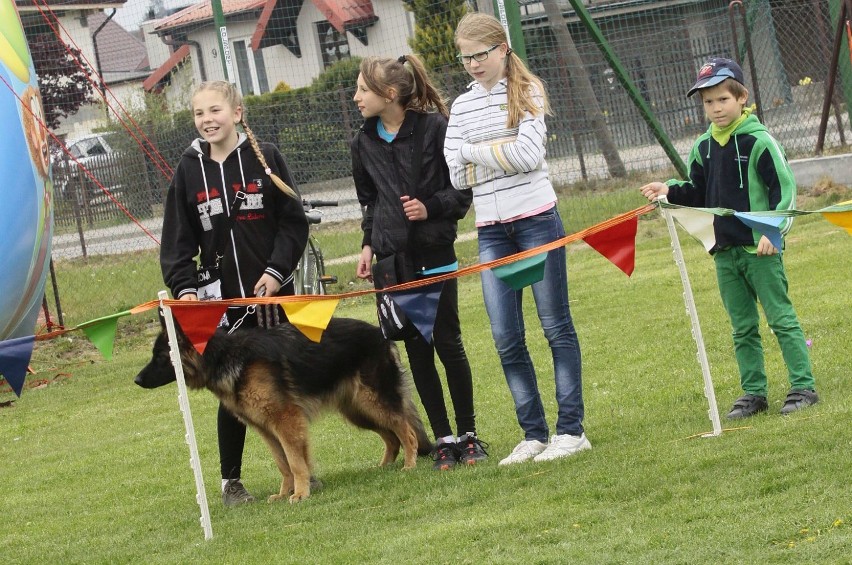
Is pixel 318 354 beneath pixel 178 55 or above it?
beneath

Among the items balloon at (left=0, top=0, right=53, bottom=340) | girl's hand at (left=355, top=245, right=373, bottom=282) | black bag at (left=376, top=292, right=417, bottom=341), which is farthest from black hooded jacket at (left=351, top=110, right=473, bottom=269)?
balloon at (left=0, top=0, right=53, bottom=340)

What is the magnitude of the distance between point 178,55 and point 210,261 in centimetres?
3133

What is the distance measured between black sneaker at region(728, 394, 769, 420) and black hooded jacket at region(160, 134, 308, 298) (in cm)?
252

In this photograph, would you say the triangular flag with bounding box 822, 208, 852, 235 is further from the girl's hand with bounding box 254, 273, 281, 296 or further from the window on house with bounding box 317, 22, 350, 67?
the window on house with bounding box 317, 22, 350, 67

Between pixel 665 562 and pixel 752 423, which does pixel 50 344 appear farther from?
pixel 665 562

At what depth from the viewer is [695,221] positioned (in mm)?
6121

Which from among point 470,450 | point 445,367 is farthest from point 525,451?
point 445,367

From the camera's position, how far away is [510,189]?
604cm

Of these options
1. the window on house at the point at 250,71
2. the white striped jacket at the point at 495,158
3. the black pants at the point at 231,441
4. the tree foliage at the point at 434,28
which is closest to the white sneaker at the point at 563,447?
the white striped jacket at the point at 495,158

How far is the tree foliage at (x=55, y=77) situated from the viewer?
19.6 m

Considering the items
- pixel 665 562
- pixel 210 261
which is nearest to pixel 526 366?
pixel 210 261

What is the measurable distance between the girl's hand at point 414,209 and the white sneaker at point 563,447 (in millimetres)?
1356

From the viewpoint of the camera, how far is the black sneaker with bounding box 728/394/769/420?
6496mm

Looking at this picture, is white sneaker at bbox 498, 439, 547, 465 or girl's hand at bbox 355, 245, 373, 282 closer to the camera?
white sneaker at bbox 498, 439, 547, 465
